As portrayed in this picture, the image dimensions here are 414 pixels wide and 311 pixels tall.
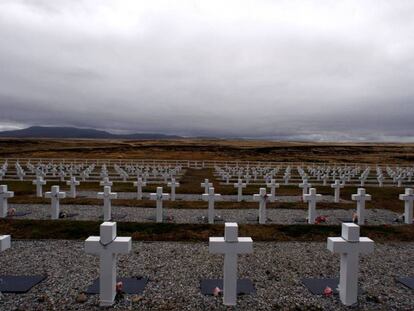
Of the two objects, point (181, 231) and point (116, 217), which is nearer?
point (181, 231)

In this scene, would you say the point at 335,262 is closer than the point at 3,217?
Yes

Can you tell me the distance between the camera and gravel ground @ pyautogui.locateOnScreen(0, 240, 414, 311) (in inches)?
208

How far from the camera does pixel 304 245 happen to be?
28.5 ft

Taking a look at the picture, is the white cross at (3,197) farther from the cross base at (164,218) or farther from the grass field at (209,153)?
the grass field at (209,153)

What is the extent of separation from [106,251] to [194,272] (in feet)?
6.94

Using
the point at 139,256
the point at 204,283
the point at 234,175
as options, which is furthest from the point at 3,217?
the point at 234,175

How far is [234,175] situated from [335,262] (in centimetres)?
2174

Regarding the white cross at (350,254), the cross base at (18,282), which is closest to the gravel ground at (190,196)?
the cross base at (18,282)

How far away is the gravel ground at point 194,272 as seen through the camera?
17.3ft

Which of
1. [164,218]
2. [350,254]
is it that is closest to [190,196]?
[164,218]

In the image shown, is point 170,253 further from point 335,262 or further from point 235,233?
point 335,262

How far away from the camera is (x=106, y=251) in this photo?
526 cm

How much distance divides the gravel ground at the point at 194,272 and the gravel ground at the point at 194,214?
3238mm

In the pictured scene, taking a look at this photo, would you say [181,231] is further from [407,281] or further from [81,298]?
[407,281]
